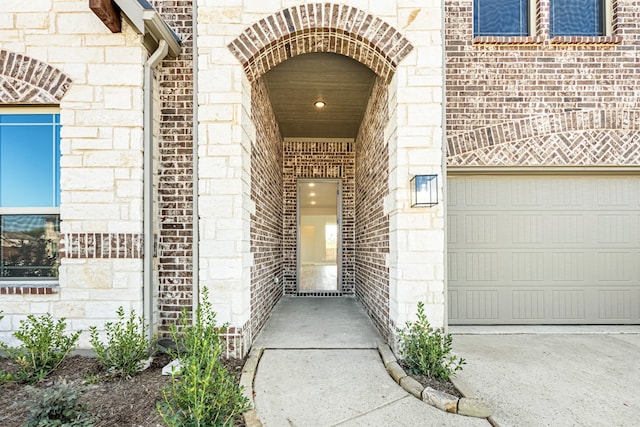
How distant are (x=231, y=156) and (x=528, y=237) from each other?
12.8 feet

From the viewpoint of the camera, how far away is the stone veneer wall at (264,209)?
4.00 m

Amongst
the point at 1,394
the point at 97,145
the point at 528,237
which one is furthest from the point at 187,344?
the point at 528,237

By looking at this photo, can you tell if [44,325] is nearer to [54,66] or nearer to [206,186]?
[206,186]

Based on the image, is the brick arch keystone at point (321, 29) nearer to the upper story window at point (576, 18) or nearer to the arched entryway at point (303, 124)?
the arched entryway at point (303, 124)

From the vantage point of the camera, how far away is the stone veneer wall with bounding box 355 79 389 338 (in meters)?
4.00

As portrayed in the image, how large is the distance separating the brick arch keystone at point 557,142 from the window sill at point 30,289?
4.52 meters

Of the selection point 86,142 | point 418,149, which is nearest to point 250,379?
point 418,149

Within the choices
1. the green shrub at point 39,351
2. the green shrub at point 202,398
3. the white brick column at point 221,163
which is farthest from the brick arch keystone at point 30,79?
the green shrub at point 202,398

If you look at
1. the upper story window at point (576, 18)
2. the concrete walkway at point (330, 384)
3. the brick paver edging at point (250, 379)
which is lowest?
the concrete walkway at point (330, 384)

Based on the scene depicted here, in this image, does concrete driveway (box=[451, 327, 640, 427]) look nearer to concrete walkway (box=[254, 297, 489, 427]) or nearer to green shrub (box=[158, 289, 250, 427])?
concrete walkway (box=[254, 297, 489, 427])

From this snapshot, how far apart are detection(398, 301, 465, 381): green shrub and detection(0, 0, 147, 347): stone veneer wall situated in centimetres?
252

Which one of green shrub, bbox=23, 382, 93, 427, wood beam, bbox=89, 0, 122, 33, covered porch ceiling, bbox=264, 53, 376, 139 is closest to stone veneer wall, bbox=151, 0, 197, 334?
wood beam, bbox=89, 0, 122, 33

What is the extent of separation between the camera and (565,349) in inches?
143

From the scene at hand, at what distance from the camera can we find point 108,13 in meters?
3.11
